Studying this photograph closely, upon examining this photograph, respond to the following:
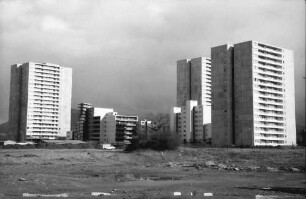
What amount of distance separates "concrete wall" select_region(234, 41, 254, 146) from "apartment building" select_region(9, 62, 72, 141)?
88771mm

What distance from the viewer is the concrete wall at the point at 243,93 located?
132 m

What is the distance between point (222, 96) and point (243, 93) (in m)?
7.08

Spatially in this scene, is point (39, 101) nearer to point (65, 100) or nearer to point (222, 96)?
point (65, 100)

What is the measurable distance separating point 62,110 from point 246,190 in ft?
558

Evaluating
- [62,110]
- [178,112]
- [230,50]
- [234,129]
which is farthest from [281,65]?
[62,110]

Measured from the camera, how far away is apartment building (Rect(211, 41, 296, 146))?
134m

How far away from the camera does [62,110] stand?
640ft

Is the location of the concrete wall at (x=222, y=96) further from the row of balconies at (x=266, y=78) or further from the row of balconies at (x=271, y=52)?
the row of balconies at (x=271, y=52)

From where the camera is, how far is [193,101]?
177500mm

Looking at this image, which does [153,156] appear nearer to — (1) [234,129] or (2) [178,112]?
(1) [234,129]

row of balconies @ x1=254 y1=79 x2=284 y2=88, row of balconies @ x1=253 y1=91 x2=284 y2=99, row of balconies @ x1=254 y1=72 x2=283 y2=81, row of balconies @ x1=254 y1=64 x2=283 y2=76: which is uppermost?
row of balconies @ x1=254 y1=64 x2=283 y2=76

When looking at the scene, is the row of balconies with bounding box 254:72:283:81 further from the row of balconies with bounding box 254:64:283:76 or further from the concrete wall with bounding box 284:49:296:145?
the concrete wall with bounding box 284:49:296:145

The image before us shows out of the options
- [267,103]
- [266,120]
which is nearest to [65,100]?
[267,103]

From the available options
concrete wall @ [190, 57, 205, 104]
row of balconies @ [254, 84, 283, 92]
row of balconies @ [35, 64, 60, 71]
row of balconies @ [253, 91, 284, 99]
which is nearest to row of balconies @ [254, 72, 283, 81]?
row of balconies @ [254, 84, 283, 92]
